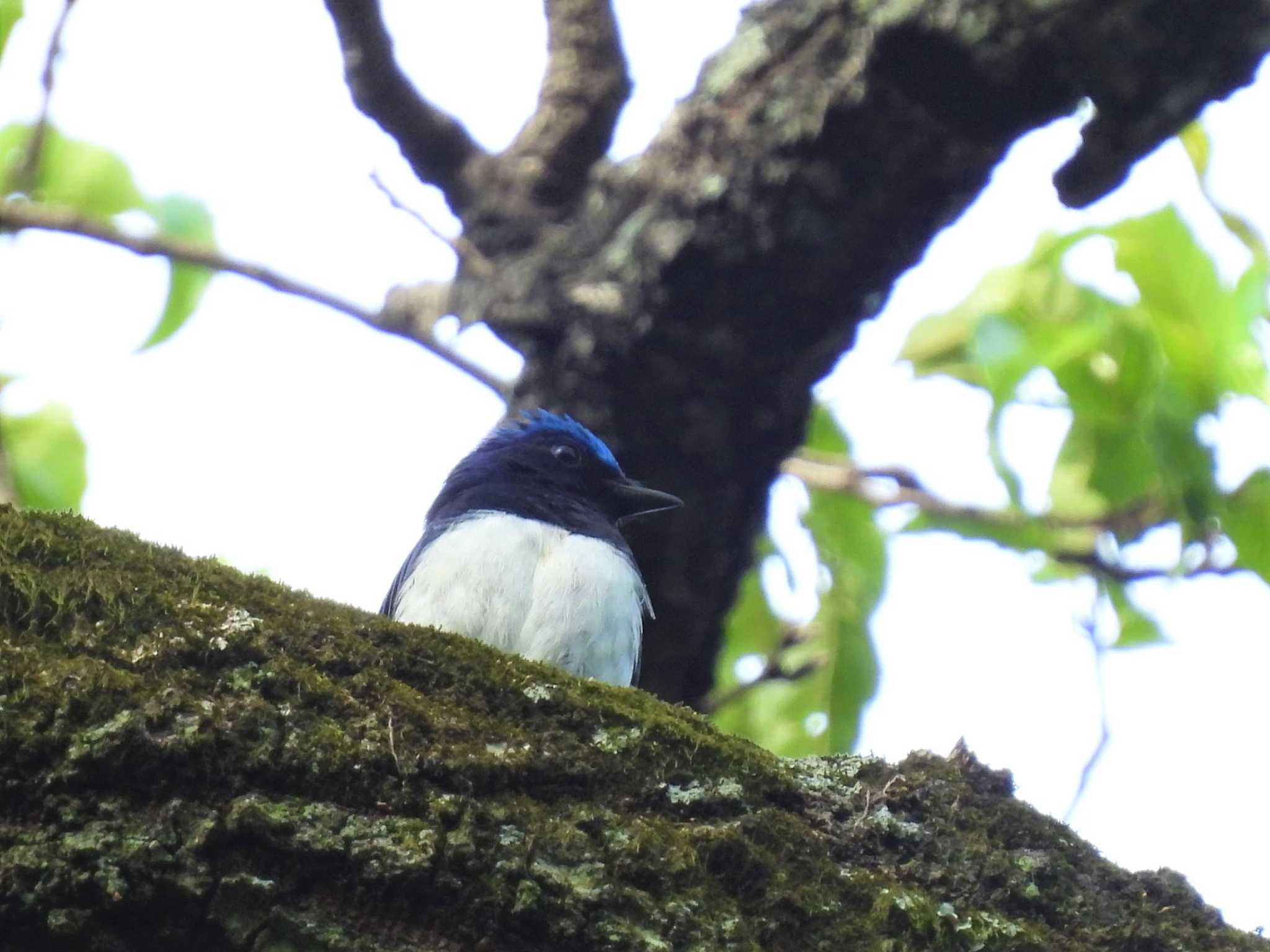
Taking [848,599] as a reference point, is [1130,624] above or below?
above

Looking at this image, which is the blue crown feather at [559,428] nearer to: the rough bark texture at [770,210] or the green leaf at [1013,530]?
the rough bark texture at [770,210]

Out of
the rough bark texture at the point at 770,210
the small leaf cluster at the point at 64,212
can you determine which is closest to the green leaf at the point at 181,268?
the small leaf cluster at the point at 64,212

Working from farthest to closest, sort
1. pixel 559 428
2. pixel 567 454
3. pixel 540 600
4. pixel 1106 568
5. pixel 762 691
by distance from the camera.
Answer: pixel 567 454 → pixel 559 428 → pixel 762 691 → pixel 540 600 → pixel 1106 568

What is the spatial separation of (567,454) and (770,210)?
2.15 m

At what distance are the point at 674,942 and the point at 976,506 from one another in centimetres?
267

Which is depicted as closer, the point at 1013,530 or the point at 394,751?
the point at 394,751

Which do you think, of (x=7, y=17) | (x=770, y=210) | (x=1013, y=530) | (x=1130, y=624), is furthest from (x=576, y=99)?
(x=1130, y=624)

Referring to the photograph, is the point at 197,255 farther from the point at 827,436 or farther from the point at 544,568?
the point at 827,436

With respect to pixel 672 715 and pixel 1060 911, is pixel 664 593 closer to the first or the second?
pixel 672 715

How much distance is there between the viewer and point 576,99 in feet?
14.7

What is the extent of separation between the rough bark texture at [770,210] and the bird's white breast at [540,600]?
22 centimetres

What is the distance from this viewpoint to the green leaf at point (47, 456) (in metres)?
4.32

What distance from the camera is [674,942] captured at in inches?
76.8

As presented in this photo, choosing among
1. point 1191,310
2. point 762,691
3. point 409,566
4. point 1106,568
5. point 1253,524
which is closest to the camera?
point 1253,524
